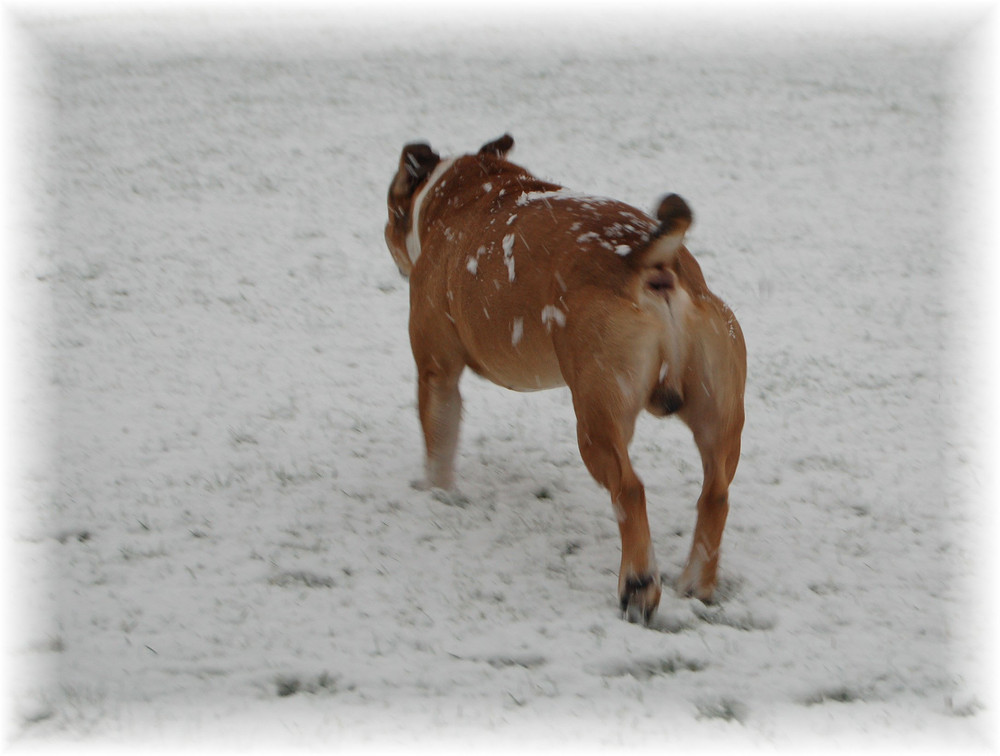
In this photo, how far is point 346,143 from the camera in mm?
12453

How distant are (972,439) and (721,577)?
2.92 m

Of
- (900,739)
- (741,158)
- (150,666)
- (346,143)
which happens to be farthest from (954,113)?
(150,666)

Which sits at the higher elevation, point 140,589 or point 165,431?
point 165,431

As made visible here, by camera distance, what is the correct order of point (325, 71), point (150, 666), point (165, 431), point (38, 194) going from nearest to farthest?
point (150, 666), point (165, 431), point (38, 194), point (325, 71)

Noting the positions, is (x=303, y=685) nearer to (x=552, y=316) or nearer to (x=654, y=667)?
(x=654, y=667)

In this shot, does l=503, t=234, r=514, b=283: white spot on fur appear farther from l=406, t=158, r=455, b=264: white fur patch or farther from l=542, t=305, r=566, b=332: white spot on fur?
l=406, t=158, r=455, b=264: white fur patch

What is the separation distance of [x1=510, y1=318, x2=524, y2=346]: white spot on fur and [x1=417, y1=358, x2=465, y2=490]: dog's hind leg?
70 centimetres

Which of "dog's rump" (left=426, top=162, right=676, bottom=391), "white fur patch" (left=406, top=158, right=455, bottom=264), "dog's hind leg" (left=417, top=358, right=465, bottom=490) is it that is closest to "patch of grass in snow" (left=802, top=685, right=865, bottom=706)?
"dog's rump" (left=426, top=162, right=676, bottom=391)

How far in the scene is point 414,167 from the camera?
557 cm

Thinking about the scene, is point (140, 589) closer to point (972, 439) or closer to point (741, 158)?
point (972, 439)

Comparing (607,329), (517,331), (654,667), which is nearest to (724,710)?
(654,667)

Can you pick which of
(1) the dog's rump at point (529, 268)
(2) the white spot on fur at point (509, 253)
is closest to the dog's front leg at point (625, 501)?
(1) the dog's rump at point (529, 268)

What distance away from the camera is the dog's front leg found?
3.89 metres

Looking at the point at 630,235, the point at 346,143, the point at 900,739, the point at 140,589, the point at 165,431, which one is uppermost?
the point at 346,143
